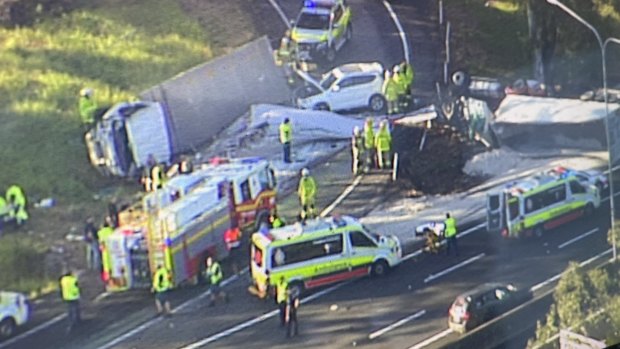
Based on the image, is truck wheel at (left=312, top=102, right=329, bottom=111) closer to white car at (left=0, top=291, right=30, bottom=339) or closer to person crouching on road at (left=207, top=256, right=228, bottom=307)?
person crouching on road at (left=207, top=256, right=228, bottom=307)

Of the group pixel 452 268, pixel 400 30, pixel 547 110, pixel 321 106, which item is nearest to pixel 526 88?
pixel 547 110

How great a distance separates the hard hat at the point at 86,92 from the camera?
2.83 meters

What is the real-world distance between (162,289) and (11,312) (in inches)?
14.2

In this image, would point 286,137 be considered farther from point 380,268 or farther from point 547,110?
point 547,110

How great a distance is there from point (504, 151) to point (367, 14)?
1.91 feet

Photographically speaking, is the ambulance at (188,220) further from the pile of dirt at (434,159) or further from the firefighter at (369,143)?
the pile of dirt at (434,159)

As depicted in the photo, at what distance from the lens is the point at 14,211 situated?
2766 mm

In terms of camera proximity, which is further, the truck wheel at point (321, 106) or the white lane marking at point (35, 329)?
the truck wheel at point (321, 106)

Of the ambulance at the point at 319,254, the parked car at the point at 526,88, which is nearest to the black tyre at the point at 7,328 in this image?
the ambulance at the point at 319,254

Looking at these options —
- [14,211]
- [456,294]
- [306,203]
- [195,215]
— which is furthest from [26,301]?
[456,294]

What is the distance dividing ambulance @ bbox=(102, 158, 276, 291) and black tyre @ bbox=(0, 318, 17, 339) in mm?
235

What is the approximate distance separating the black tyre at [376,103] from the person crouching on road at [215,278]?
600 millimetres

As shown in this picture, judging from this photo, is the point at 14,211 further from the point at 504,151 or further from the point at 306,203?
the point at 504,151

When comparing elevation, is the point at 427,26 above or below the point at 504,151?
above
